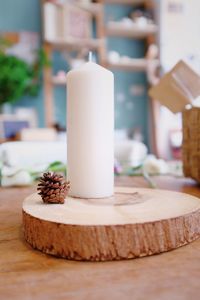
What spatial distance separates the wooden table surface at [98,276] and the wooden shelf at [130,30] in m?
2.69

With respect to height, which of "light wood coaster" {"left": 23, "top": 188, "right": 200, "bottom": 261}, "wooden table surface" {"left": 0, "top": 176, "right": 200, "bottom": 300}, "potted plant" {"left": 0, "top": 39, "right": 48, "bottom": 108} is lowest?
"wooden table surface" {"left": 0, "top": 176, "right": 200, "bottom": 300}

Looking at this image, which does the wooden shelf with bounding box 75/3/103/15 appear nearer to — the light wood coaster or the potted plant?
the potted plant

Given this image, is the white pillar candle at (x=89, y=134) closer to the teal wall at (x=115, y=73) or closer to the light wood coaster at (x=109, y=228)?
the light wood coaster at (x=109, y=228)

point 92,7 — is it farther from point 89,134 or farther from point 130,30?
point 89,134

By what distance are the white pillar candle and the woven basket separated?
0.34 m

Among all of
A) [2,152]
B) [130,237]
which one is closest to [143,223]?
[130,237]

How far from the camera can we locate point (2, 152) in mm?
1516

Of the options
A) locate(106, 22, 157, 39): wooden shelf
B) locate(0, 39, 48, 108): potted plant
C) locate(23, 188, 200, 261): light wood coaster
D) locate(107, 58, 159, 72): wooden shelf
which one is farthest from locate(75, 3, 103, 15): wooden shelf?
locate(23, 188, 200, 261): light wood coaster

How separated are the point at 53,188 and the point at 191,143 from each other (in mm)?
445

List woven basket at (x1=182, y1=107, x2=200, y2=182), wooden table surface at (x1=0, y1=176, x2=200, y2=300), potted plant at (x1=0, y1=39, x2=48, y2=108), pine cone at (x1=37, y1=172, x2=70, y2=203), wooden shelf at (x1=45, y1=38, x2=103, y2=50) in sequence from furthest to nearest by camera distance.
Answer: wooden shelf at (x1=45, y1=38, x2=103, y2=50) → potted plant at (x1=0, y1=39, x2=48, y2=108) → woven basket at (x1=182, y1=107, x2=200, y2=182) → pine cone at (x1=37, y1=172, x2=70, y2=203) → wooden table surface at (x1=0, y1=176, x2=200, y2=300)

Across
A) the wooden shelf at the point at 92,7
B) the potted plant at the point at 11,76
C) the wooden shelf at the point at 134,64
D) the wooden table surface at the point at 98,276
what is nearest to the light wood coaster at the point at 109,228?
the wooden table surface at the point at 98,276

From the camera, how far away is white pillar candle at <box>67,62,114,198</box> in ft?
1.47

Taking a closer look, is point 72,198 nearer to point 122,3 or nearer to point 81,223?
point 81,223

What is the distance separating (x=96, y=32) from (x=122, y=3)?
1.15ft
